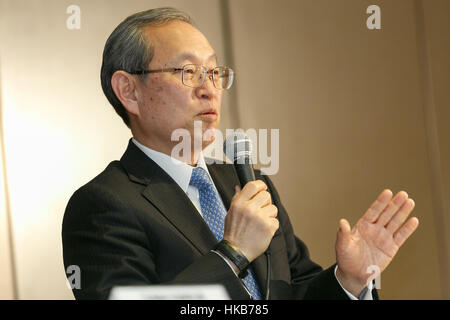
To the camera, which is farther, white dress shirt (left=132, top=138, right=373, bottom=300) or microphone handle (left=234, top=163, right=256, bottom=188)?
white dress shirt (left=132, top=138, right=373, bottom=300)

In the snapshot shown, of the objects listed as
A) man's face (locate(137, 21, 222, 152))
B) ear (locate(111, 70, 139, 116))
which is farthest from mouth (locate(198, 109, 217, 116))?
ear (locate(111, 70, 139, 116))

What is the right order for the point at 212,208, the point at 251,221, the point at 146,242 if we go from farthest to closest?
the point at 212,208 < the point at 146,242 < the point at 251,221

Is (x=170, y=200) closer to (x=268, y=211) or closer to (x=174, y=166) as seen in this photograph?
(x=174, y=166)

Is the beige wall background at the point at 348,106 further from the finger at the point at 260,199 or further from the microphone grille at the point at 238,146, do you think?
the finger at the point at 260,199

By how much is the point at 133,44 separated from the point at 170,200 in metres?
0.48

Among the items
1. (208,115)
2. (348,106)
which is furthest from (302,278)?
(348,106)

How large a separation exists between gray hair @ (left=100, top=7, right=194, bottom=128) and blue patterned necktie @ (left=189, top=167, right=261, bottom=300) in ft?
1.18

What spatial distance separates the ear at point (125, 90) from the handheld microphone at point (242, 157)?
37cm

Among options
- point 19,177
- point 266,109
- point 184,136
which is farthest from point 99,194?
point 266,109

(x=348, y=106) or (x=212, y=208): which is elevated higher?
(x=348, y=106)

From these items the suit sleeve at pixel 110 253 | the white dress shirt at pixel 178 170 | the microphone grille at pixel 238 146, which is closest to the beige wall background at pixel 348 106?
the white dress shirt at pixel 178 170

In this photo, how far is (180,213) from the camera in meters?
1.56

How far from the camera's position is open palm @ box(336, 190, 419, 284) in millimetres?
1551

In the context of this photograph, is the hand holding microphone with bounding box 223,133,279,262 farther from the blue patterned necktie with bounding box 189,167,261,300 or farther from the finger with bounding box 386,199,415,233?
the finger with bounding box 386,199,415,233
